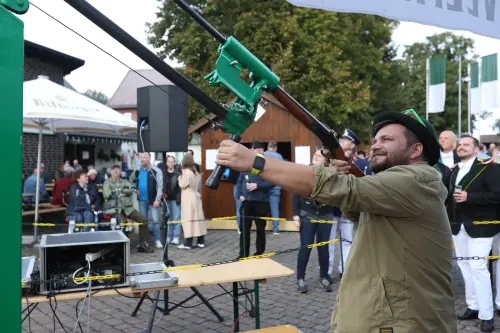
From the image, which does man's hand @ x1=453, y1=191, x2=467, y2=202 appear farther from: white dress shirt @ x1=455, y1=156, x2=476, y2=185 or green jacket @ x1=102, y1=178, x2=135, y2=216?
green jacket @ x1=102, y1=178, x2=135, y2=216

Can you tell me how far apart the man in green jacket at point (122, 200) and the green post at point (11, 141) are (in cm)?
761

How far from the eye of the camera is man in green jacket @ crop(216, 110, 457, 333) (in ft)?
5.66

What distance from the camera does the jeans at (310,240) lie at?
6.32 metres

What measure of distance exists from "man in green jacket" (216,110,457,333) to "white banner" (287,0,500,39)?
29.3 inches

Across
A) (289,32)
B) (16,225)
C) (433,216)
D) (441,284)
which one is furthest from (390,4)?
(289,32)

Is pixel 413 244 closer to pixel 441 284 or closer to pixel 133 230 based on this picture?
pixel 441 284

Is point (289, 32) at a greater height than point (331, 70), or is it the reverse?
point (289, 32)

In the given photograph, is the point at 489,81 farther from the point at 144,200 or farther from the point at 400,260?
the point at 400,260

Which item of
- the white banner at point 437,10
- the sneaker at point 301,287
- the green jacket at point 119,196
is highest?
the white banner at point 437,10

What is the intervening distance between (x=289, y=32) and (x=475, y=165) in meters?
12.3

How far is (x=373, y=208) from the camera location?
5.80ft

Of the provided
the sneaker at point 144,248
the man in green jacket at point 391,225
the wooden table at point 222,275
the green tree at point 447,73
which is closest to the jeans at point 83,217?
the sneaker at point 144,248

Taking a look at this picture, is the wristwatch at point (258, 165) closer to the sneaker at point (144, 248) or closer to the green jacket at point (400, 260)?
the green jacket at point (400, 260)

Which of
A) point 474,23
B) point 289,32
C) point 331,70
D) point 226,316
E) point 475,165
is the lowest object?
point 226,316
